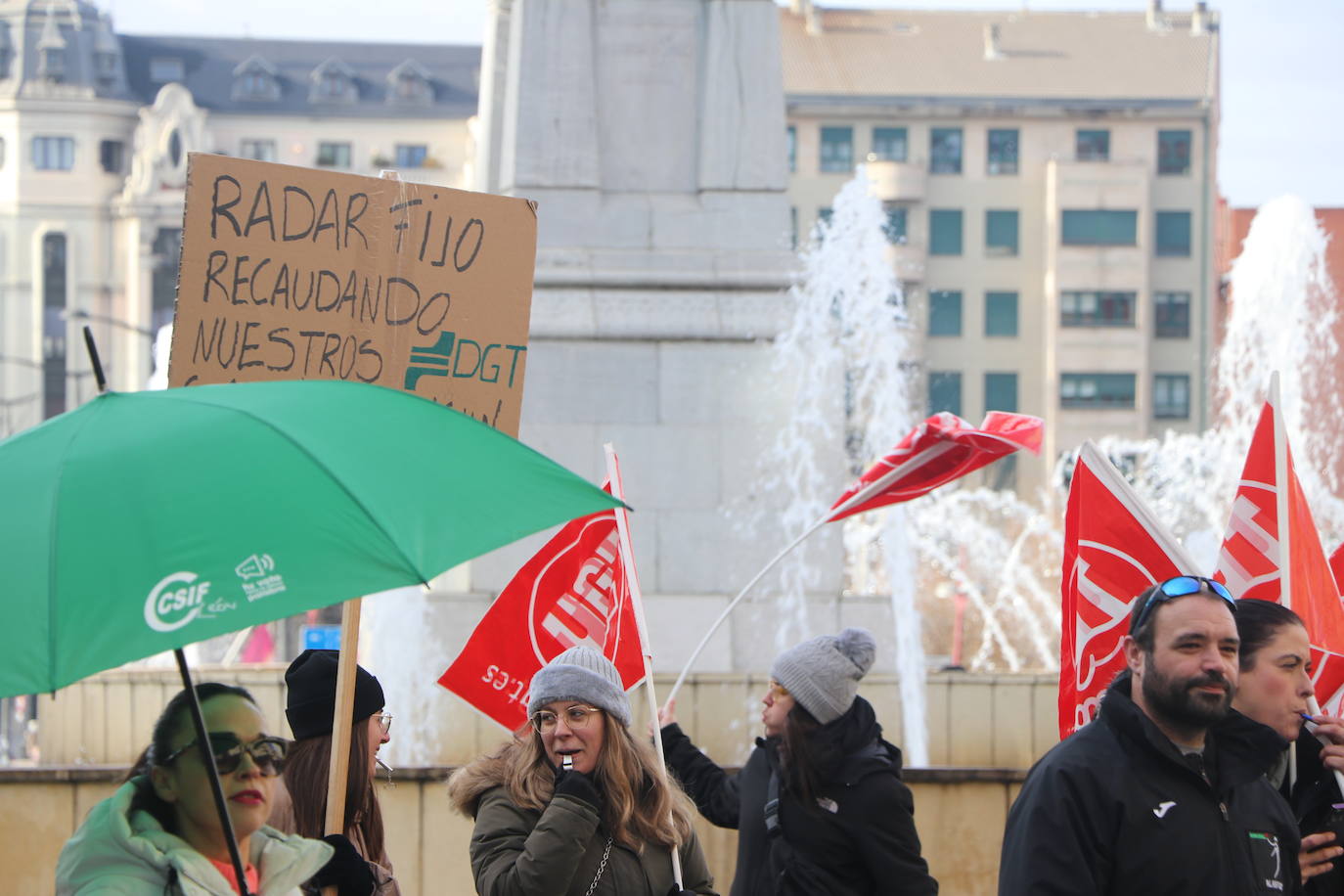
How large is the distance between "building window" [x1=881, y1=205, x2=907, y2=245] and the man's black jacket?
226 ft

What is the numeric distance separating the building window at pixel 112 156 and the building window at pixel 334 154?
302 inches

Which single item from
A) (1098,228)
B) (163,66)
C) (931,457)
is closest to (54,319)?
(163,66)

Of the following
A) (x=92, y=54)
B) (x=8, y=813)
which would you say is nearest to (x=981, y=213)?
(x=92, y=54)

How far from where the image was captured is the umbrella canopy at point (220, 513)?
3354mm

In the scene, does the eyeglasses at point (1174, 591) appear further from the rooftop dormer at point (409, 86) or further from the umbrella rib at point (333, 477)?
the rooftop dormer at point (409, 86)

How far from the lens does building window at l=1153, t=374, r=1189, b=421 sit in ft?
242

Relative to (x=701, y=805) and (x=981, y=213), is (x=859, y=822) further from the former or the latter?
(x=981, y=213)

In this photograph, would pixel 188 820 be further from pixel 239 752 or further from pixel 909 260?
pixel 909 260

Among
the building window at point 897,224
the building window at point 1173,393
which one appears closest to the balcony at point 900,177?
the building window at point 897,224

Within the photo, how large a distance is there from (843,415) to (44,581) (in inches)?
359

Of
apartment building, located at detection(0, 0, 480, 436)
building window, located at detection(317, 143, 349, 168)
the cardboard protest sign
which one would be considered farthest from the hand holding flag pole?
building window, located at detection(317, 143, 349, 168)

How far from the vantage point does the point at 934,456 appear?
26.3 ft

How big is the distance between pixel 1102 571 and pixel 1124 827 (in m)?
1.59

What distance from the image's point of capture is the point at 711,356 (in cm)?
1213
